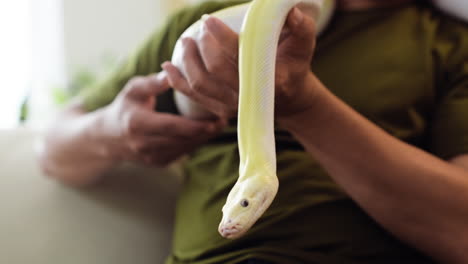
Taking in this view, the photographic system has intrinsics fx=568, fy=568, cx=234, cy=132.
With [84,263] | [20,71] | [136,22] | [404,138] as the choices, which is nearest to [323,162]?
[404,138]

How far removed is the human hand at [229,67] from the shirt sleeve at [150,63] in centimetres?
14

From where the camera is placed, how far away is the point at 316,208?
66cm

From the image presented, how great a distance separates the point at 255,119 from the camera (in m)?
0.43

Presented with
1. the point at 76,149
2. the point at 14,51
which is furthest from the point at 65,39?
the point at 76,149

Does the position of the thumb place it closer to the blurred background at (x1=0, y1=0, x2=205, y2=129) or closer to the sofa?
the sofa

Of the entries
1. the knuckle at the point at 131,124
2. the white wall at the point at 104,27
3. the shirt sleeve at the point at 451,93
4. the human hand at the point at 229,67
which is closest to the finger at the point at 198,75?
the human hand at the point at 229,67

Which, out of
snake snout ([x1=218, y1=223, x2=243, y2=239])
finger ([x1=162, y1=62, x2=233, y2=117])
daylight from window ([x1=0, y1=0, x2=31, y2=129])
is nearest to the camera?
snake snout ([x1=218, y1=223, x2=243, y2=239])

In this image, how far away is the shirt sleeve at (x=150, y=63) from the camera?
0.71 m

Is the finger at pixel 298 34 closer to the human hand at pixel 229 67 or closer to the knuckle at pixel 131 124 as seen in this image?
the human hand at pixel 229 67

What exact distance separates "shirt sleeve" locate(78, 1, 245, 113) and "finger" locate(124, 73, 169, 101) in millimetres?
30

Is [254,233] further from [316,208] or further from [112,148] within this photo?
[112,148]

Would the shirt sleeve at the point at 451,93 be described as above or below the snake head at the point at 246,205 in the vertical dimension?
below

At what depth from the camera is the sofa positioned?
2.65 ft

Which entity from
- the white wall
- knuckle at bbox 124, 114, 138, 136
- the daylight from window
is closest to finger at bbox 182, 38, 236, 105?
knuckle at bbox 124, 114, 138, 136
